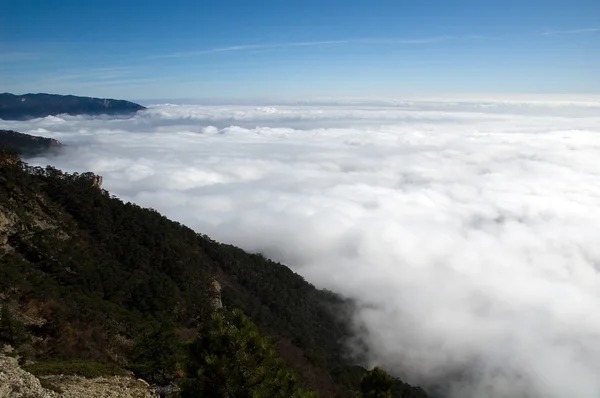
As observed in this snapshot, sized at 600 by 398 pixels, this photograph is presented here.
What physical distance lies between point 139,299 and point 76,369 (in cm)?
3050

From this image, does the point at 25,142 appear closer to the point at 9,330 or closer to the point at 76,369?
the point at 9,330

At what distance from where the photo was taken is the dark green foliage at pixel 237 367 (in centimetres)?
1186

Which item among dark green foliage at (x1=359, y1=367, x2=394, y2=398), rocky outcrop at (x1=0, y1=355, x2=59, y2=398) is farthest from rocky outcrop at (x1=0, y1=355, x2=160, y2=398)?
dark green foliage at (x1=359, y1=367, x2=394, y2=398)

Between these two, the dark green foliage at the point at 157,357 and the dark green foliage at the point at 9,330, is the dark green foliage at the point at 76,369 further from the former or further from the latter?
the dark green foliage at the point at 9,330

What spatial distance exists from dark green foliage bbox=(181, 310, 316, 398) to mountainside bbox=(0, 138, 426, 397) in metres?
0.04

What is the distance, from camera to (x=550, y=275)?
18212 cm

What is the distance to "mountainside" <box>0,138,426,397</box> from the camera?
41.5 ft

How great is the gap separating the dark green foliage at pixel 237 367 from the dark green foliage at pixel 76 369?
774 centimetres

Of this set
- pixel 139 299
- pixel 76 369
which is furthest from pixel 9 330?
pixel 139 299

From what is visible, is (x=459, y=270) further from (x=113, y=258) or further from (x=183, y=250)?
(x=113, y=258)

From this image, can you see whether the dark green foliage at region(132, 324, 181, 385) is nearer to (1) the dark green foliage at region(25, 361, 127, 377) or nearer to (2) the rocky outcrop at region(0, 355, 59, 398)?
(1) the dark green foliage at region(25, 361, 127, 377)

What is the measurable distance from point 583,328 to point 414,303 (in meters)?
52.4

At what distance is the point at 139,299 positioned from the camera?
153 ft

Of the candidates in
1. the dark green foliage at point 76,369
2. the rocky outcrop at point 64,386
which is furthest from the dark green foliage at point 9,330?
the rocky outcrop at point 64,386
